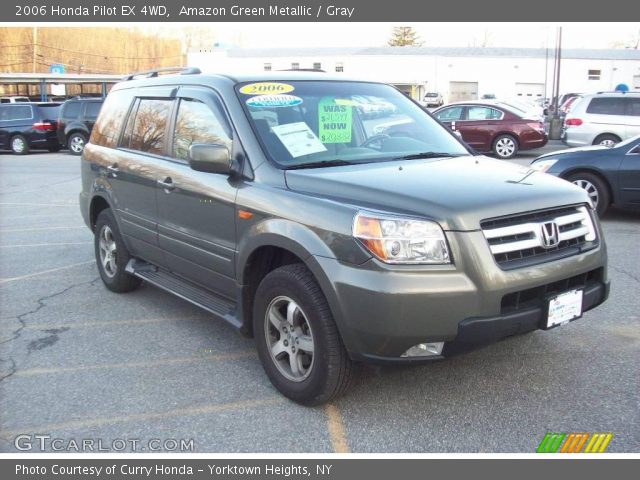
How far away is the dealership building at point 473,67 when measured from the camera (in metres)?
55.8

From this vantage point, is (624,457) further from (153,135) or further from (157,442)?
(153,135)

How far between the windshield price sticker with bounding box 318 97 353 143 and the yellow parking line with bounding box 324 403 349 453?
1693 millimetres

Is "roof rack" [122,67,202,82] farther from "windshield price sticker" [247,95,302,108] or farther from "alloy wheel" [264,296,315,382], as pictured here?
"alloy wheel" [264,296,315,382]

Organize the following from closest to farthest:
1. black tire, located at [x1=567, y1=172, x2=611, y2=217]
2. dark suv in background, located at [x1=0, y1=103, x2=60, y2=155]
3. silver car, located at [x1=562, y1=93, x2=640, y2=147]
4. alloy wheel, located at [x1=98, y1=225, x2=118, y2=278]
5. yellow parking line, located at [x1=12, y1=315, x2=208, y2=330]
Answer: yellow parking line, located at [x1=12, y1=315, x2=208, y2=330]
alloy wheel, located at [x1=98, y1=225, x2=118, y2=278]
black tire, located at [x1=567, y1=172, x2=611, y2=217]
silver car, located at [x1=562, y1=93, x2=640, y2=147]
dark suv in background, located at [x1=0, y1=103, x2=60, y2=155]

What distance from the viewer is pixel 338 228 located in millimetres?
3109

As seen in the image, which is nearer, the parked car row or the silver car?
the silver car

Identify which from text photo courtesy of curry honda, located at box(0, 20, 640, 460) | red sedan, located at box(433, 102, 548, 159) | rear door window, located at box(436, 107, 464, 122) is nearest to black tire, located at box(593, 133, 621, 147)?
red sedan, located at box(433, 102, 548, 159)

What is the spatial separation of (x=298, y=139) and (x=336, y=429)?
1.79 m

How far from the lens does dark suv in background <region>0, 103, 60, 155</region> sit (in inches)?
864

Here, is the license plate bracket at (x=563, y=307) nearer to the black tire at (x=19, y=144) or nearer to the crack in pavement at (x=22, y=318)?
the crack in pavement at (x=22, y=318)

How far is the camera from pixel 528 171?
388 cm

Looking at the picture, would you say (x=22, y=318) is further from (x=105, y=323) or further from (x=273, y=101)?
(x=273, y=101)

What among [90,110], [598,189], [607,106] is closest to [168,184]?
[598,189]

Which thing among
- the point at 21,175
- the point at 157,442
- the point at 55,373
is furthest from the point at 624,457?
the point at 21,175
